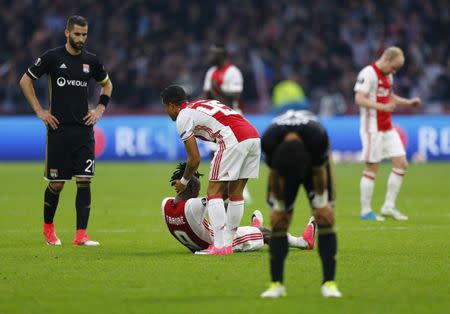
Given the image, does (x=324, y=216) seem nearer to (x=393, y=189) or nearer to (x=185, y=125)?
(x=185, y=125)

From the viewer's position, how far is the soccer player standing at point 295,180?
25.7 feet

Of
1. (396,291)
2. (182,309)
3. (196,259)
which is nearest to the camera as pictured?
(182,309)

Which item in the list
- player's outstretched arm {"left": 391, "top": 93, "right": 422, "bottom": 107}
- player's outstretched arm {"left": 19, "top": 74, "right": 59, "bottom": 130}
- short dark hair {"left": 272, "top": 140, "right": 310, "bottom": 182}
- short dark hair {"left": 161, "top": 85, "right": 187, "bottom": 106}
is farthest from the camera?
player's outstretched arm {"left": 391, "top": 93, "right": 422, "bottom": 107}

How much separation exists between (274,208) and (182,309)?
1.06 m

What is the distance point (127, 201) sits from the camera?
18.0 m

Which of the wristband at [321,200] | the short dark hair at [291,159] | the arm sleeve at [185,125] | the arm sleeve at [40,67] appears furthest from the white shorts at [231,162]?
the short dark hair at [291,159]

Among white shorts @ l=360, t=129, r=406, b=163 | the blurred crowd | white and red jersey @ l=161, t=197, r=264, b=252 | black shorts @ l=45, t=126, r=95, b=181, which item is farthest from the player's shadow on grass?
the blurred crowd

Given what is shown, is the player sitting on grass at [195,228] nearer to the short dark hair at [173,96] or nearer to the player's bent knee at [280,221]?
the short dark hair at [173,96]

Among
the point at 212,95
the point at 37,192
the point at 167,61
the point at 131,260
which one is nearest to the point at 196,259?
the point at 131,260

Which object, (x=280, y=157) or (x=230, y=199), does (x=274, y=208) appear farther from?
(x=230, y=199)

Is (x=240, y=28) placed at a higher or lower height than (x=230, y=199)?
higher

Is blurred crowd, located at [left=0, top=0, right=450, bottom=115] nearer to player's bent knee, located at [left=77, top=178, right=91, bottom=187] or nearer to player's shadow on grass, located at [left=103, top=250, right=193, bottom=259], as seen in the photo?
player's bent knee, located at [left=77, top=178, right=91, bottom=187]

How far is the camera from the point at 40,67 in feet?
38.6

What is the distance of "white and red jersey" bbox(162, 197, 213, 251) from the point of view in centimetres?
1070
